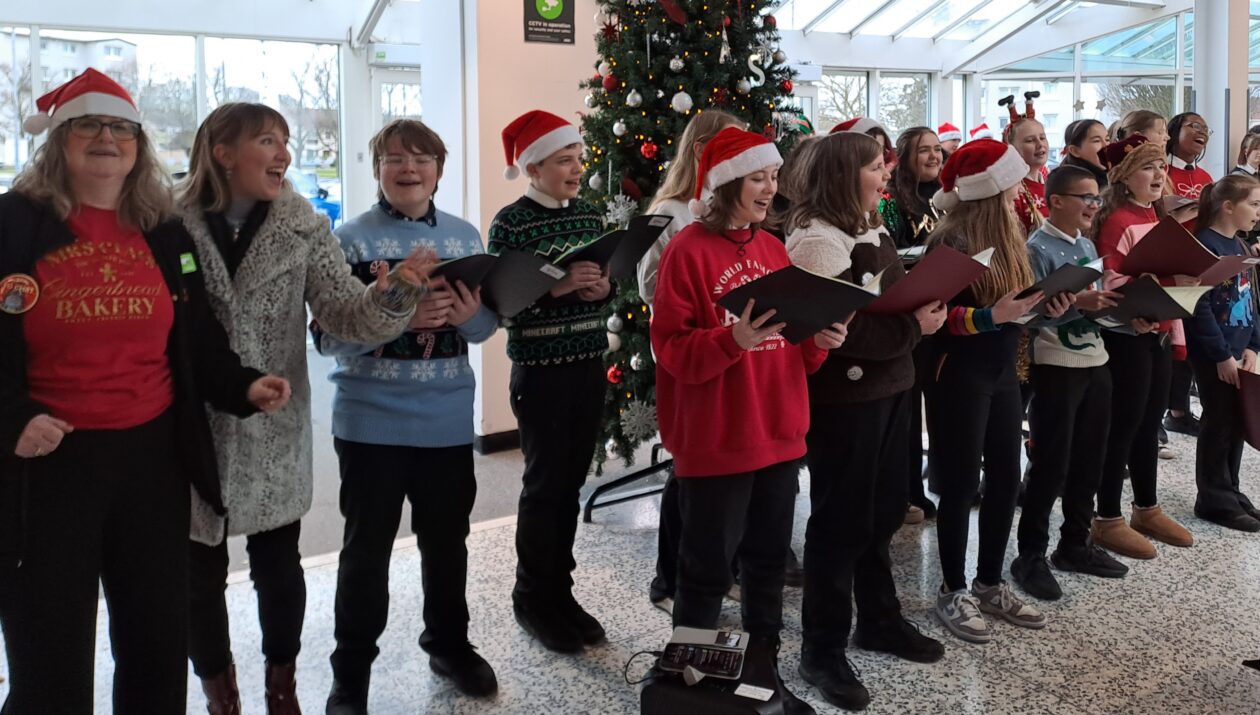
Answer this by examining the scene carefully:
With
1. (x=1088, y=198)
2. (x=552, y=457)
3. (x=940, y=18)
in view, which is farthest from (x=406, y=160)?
(x=940, y=18)

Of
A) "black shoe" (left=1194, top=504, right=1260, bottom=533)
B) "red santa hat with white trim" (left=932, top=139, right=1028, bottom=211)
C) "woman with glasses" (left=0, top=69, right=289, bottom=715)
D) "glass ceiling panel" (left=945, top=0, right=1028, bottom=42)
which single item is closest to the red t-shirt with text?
"woman with glasses" (left=0, top=69, right=289, bottom=715)

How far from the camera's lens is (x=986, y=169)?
2.54 metres

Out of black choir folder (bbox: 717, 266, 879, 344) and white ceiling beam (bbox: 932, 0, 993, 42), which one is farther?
white ceiling beam (bbox: 932, 0, 993, 42)

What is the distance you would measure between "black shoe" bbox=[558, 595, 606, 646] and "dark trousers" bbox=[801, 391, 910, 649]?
1.89ft

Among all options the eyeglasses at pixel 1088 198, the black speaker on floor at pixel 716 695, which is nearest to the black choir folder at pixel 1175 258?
the eyeglasses at pixel 1088 198

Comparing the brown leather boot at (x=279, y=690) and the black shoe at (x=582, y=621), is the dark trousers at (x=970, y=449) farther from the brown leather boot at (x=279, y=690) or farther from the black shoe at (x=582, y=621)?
the brown leather boot at (x=279, y=690)

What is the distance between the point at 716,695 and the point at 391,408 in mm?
899

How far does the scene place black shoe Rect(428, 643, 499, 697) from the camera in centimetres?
233

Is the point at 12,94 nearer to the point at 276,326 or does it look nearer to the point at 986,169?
the point at 276,326

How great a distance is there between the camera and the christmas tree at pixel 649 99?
3555 millimetres

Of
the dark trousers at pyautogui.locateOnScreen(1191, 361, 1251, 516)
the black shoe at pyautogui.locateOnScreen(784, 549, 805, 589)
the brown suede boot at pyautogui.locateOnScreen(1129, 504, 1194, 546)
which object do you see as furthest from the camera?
the dark trousers at pyautogui.locateOnScreen(1191, 361, 1251, 516)

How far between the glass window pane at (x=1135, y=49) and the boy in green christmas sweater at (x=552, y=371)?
355 inches

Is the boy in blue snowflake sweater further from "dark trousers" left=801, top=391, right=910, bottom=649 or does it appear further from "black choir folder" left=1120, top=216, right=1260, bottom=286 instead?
"black choir folder" left=1120, top=216, right=1260, bottom=286

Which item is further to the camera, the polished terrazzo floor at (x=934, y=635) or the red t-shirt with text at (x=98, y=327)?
the polished terrazzo floor at (x=934, y=635)
